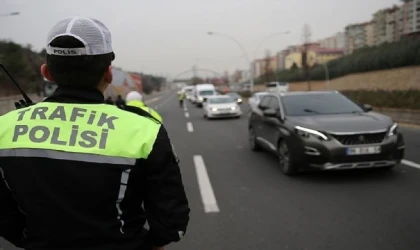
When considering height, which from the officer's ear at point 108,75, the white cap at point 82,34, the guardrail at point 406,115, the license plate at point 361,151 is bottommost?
the guardrail at point 406,115

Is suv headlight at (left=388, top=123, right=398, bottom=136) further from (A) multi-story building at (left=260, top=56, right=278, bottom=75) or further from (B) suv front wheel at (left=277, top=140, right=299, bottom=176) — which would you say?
(A) multi-story building at (left=260, top=56, right=278, bottom=75)

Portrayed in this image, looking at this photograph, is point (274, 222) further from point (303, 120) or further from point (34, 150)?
point (34, 150)

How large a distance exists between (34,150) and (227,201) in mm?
4206

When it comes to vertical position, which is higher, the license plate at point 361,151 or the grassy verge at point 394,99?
the license plate at point 361,151

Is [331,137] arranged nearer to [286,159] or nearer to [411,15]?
[286,159]

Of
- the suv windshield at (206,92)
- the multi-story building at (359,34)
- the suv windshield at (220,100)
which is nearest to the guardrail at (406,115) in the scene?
the suv windshield at (220,100)

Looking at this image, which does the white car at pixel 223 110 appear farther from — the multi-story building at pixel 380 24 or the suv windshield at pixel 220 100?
the multi-story building at pixel 380 24

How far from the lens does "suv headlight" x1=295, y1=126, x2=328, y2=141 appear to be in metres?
6.08

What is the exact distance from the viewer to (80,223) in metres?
1.41

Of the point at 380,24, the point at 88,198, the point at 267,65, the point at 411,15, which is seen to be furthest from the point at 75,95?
the point at 380,24

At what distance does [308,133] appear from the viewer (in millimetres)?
6262

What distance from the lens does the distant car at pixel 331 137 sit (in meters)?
5.95

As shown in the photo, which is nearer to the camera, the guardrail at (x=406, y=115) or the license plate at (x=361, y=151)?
the license plate at (x=361, y=151)

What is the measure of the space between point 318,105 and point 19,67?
4141cm
